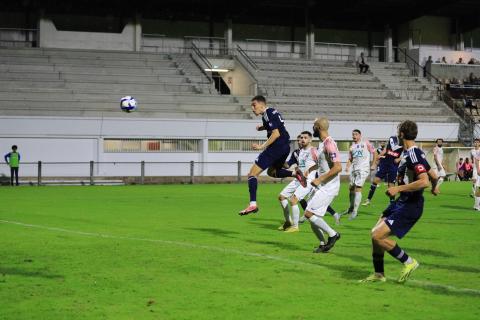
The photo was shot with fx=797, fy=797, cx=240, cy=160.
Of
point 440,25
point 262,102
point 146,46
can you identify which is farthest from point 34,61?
point 262,102

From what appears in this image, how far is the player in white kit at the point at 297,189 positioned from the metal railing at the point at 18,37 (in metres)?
37.2

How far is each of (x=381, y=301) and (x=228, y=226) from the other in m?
8.98

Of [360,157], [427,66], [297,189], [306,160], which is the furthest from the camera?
[427,66]

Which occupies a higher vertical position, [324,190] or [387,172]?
[387,172]

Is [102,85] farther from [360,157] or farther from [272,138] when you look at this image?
[272,138]

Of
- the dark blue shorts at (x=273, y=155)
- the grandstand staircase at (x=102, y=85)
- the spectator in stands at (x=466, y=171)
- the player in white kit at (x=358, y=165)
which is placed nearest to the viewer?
the dark blue shorts at (x=273, y=155)

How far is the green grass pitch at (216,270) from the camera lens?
8.00m

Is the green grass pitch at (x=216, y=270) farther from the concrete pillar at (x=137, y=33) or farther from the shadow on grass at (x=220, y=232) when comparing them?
the concrete pillar at (x=137, y=33)

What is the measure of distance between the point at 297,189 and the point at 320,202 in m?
4.16

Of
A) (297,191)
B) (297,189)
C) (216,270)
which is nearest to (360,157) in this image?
(297,189)

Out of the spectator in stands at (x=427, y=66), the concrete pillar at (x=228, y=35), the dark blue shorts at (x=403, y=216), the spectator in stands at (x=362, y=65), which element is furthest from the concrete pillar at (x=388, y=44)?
the dark blue shorts at (x=403, y=216)

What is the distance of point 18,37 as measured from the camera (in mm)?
51469

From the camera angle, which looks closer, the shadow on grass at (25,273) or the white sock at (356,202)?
the shadow on grass at (25,273)

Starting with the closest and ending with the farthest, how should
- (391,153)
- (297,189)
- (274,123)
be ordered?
(274,123)
(297,189)
(391,153)
